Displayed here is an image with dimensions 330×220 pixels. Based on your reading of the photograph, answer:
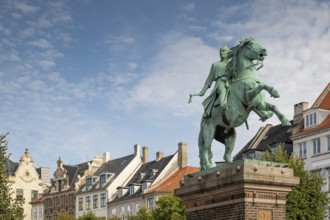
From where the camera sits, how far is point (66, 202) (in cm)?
9281

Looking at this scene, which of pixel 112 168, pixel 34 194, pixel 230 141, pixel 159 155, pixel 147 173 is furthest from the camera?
pixel 34 194

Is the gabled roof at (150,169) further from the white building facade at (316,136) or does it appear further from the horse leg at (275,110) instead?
the horse leg at (275,110)

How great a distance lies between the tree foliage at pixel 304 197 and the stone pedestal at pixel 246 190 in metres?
29.4

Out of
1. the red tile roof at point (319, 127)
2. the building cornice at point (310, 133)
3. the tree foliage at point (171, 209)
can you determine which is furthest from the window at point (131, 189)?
the red tile roof at point (319, 127)

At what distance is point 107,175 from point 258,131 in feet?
76.0

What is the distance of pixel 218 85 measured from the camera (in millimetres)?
19891

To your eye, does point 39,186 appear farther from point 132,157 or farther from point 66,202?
point 132,157

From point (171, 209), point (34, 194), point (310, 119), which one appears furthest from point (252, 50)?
point (34, 194)

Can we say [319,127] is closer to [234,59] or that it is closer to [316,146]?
[316,146]

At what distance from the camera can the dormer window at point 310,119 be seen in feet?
209

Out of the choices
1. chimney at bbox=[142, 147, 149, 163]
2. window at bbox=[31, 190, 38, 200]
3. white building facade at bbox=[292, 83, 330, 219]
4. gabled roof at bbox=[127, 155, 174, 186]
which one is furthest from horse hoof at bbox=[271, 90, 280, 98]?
window at bbox=[31, 190, 38, 200]

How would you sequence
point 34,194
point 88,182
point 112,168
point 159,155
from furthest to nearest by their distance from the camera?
point 34,194, point 112,168, point 88,182, point 159,155

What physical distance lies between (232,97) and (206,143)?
183 centimetres

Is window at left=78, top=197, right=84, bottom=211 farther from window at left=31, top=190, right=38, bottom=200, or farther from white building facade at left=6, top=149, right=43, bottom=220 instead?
window at left=31, top=190, right=38, bottom=200
